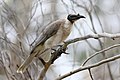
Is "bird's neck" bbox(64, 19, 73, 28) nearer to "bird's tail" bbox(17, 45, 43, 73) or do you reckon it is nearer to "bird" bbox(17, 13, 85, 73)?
"bird" bbox(17, 13, 85, 73)

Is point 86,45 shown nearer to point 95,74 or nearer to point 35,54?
point 95,74

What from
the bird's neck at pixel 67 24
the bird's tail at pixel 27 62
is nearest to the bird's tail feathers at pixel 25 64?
the bird's tail at pixel 27 62

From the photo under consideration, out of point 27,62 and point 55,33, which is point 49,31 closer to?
point 55,33

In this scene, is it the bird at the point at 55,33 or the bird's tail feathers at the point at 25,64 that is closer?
the bird's tail feathers at the point at 25,64

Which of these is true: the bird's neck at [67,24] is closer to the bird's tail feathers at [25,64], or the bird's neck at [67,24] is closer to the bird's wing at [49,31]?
the bird's wing at [49,31]

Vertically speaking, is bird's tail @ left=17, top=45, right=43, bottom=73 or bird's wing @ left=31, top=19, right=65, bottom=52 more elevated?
bird's wing @ left=31, top=19, right=65, bottom=52

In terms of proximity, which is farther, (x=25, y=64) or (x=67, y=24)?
(x=67, y=24)

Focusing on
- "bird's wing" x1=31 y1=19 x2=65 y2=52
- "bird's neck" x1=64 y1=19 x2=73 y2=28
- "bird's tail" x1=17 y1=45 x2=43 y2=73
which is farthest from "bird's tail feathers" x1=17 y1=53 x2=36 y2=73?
"bird's neck" x1=64 y1=19 x2=73 y2=28

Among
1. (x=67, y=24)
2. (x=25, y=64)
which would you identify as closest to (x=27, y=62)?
(x=25, y=64)

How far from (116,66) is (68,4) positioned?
737 millimetres

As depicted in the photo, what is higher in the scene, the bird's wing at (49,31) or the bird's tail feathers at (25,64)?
the bird's wing at (49,31)

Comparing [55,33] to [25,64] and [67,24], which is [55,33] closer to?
[67,24]

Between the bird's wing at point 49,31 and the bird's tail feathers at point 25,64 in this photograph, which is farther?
the bird's wing at point 49,31

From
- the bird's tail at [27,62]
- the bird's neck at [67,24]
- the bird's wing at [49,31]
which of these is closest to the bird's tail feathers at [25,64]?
the bird's tail at [27,62]
